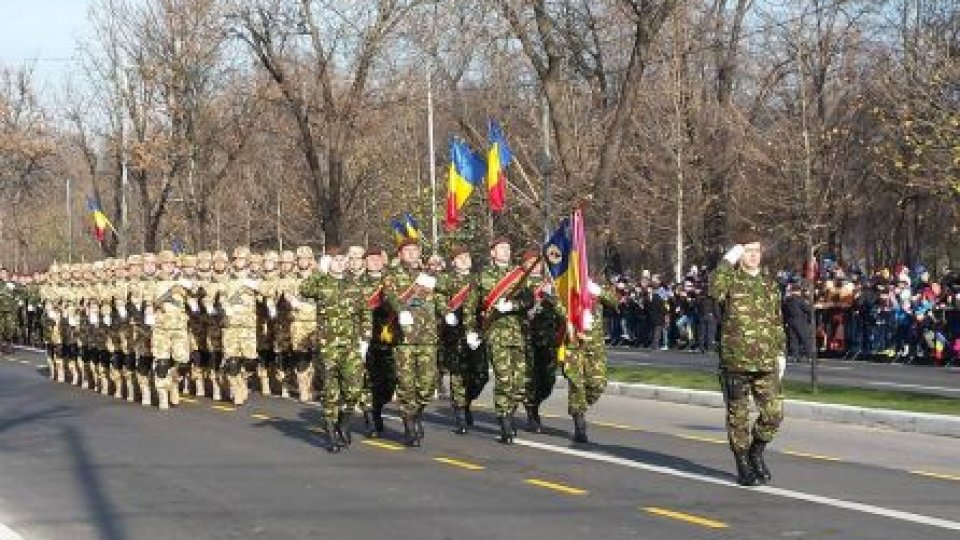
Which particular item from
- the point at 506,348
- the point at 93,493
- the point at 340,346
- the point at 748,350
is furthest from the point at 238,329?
the point at 748,350

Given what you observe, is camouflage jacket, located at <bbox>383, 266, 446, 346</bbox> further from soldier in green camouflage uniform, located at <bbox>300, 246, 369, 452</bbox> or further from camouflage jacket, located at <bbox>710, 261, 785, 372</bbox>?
camouflage jacket, located at <bbox>710, 261, 785, 372</bbox>

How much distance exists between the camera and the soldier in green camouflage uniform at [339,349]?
43.9 ft

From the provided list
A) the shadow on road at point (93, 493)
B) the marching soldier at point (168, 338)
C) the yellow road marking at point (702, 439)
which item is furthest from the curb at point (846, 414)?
the shadow on road at point (93, 493)

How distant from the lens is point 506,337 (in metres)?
13.6

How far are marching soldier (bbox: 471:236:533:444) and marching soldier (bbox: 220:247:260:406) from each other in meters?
5.90

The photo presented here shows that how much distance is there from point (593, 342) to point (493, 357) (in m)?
1.00

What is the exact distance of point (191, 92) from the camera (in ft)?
132

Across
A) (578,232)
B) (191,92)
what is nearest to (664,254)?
(191,92)

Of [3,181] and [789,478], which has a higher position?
[3,181]

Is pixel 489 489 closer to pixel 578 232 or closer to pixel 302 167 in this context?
pixel 578 232

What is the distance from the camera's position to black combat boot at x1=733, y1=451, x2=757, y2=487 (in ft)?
35.1

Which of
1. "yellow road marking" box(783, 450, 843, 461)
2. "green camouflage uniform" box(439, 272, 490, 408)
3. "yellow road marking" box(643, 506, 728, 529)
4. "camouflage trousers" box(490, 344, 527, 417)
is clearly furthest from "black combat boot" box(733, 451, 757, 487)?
"green camouflage uniform" box(439, 272, 490, 408)

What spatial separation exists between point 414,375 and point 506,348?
0.94 metres

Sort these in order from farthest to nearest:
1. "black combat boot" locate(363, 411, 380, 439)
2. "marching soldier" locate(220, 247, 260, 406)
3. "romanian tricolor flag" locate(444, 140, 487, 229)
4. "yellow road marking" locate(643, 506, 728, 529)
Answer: "romanian tricolor flag" locate(444, 140, 487, 229) < "marching soldier" locate(220, 247, 260, 406) < "black combat boot" locate(363, 411, 380, 439) < "yellow road marking" locate(643, 506, 728, 529)
